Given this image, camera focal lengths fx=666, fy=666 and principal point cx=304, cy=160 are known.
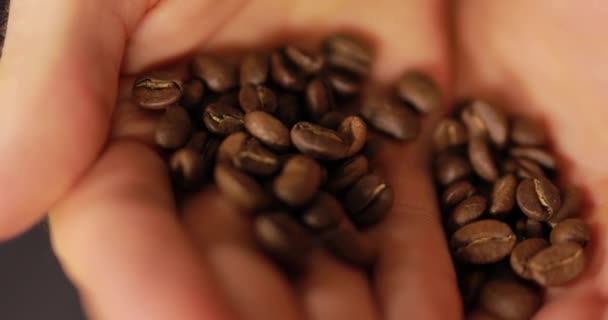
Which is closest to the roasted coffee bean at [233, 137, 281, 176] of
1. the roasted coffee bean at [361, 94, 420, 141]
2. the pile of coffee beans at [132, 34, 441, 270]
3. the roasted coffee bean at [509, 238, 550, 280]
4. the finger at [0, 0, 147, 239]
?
the pile of coffee beans at [132, 34, 441, 270]

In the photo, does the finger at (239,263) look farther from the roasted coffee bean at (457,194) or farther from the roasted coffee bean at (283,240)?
the roasted coffee bean at (457,194)

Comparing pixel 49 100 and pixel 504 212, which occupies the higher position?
pixel 49 100

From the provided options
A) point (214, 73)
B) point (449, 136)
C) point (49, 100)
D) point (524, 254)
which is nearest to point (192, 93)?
point (214, 73)

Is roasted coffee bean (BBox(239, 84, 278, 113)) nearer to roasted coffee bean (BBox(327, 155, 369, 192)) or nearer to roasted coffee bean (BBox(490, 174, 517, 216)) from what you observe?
roasted coffee bean (BBox(327, 155, 369, 192))

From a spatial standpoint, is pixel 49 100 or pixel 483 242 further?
pixel 483 242

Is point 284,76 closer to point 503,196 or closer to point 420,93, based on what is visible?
point 420,93

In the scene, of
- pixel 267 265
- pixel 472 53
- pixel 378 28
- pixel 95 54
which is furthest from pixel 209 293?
pixel 472 53
